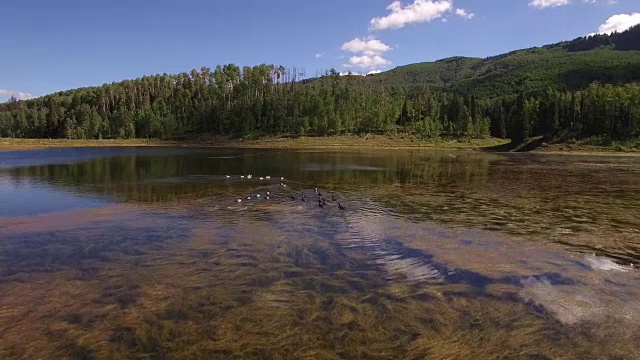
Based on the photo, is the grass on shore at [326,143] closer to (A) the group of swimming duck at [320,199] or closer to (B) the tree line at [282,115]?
(B) the tree line at [282,115]

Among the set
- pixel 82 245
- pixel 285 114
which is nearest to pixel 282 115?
pixel 285 114

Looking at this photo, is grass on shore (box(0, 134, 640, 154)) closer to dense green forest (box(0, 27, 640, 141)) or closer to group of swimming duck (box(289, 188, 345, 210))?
dense green forest (box(0, 27, 640, 141))

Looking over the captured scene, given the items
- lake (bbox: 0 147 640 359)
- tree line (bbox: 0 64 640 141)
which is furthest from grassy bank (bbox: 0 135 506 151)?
lake (bbox: 0 147 640 359)

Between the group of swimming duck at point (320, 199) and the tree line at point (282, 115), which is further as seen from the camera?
the tree line at point (282, 115)

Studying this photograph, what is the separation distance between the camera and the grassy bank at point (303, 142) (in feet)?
481

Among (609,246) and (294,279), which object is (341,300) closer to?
(294,279)

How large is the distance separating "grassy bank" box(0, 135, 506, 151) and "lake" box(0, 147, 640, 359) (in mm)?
112875

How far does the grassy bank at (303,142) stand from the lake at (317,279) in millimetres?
112875

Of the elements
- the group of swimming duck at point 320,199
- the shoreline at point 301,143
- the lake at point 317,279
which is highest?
the shoreline at point 301,143

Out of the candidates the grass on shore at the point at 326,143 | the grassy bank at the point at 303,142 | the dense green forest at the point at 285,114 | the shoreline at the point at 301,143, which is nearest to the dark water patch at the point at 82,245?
the shoreline at the point at 301,143

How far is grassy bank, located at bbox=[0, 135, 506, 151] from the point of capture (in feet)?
481

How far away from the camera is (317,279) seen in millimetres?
16734

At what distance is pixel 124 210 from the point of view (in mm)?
31344

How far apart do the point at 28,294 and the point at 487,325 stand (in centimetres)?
1463
